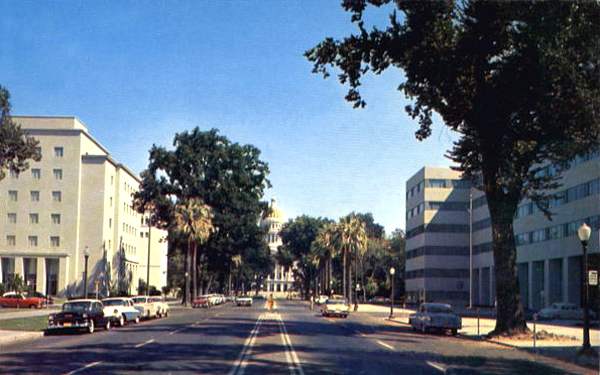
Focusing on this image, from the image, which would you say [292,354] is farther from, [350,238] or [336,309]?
[350,238]

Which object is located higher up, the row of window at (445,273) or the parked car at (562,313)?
the row of window at (445,273)

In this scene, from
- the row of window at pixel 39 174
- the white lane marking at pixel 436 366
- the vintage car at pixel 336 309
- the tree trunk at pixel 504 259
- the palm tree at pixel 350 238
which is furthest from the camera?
the palm tree at pixel 350 238

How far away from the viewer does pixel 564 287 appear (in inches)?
2361

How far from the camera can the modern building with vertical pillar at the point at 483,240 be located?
58.3 m

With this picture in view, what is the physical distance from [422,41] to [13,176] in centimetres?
7110

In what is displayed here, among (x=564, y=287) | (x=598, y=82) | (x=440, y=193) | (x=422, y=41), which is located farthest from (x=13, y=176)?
(x=598, y=82)

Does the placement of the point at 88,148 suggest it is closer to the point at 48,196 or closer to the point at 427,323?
the point at 48,196

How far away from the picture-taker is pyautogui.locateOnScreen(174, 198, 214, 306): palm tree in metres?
73.9

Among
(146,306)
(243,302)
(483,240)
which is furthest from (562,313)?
(243,302)

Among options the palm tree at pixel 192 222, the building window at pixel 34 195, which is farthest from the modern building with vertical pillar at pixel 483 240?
the building window at pixel 34 195

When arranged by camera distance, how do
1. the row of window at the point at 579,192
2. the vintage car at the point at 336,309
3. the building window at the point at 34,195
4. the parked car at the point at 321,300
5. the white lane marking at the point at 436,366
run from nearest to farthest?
1. the white lane marking at the point at 436,366
2. the vintage car at the point at 336,309
3. the row of window at the point at 579,192
4. the parked car at the point at 321,300
5. the building window at the point at 34,195

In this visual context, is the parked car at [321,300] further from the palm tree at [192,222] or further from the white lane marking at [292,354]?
the white lane marking at [292,354]

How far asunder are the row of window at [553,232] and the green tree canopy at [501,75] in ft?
83.4

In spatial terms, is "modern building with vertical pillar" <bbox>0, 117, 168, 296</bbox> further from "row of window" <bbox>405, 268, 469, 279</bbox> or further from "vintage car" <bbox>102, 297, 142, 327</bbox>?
"vintage car" <bbox>102, 297, 142, 327</bbox>
